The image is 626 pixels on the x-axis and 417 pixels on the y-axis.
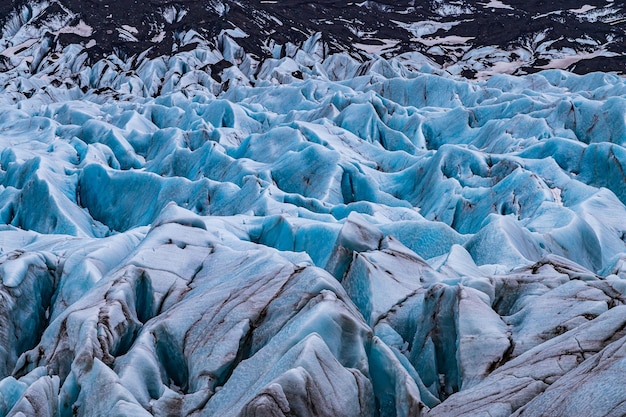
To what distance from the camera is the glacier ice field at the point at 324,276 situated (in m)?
4.89

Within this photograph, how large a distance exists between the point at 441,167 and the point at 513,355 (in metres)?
11.4

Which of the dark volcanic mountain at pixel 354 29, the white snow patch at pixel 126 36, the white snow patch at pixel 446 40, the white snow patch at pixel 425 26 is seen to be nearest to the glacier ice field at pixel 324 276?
the dark volcanic mountain at pixel 354 29

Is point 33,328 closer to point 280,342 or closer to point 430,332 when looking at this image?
point 280,342

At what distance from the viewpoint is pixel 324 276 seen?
6.12 m

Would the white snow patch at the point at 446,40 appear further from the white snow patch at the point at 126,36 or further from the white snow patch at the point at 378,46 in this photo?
the white snow patch at the point at 126,36

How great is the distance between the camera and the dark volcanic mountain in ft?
148

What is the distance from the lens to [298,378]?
14.8 feet

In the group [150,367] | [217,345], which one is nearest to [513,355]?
[217,345]

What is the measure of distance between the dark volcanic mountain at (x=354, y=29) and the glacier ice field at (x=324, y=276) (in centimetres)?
2535

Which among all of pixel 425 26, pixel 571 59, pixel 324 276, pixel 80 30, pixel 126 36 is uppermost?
pixel 324 276

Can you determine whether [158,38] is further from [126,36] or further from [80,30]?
[80,30]

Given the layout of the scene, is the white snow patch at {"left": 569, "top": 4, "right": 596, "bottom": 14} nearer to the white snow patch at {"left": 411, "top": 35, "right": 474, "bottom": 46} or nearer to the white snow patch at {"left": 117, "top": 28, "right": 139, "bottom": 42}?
the white snow patch at {"left": 411, "top": 35, "right": 474, "bottom": 46}

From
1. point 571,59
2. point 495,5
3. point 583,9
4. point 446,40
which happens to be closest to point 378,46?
point 446,40

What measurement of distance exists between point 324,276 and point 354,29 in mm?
50535
